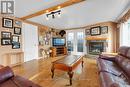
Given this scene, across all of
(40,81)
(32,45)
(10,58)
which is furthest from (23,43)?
(40,81)

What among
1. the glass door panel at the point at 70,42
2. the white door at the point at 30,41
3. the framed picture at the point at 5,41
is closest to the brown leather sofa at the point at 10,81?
the framed picture at the point at 5,41

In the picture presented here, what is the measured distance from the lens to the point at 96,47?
7312 mm

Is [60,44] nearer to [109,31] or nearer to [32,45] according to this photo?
[32,45]

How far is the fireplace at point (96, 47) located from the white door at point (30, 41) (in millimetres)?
3499

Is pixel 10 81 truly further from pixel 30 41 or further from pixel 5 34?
pixel 30 41

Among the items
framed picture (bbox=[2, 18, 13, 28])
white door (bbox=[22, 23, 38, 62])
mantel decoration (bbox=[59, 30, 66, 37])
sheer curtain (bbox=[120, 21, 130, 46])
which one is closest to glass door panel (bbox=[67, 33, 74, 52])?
mantel decoration (bbox=[59, 30, 66, 37])

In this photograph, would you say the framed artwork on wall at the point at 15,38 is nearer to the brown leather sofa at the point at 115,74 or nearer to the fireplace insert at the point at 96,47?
the brown leather sofa at the point at 115,74

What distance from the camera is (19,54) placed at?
5207 millimetres

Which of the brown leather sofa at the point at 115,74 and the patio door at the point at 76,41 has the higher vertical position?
the patio door at the point at 76,41

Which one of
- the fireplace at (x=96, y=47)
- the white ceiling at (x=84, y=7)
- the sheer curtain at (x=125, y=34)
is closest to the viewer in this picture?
the white ceiling at (x=84, y=7)

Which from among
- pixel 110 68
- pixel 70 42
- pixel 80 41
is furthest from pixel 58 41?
pixel 110 68

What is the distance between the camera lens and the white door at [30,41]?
19.9 ft

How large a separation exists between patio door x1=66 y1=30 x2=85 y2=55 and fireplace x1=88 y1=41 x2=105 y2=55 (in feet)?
2.59

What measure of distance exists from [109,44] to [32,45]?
4.38m
